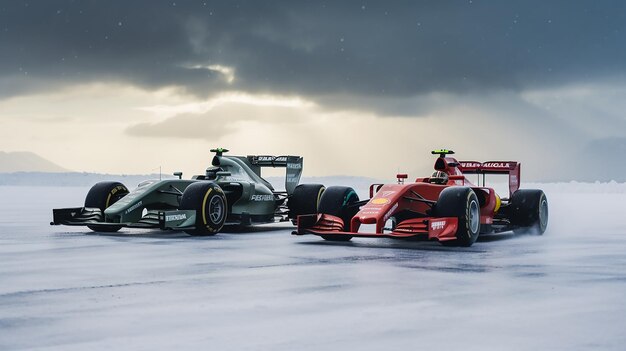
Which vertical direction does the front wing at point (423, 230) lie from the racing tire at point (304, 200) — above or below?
below

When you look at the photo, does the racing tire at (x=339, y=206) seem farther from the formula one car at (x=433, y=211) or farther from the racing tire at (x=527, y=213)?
the racing tire at (x=527, y=213)

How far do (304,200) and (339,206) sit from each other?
3993 mm

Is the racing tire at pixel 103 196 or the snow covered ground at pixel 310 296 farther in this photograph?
the racing tire at pixel 103 196

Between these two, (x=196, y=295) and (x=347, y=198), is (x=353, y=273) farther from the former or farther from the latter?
(x=347, y=198)

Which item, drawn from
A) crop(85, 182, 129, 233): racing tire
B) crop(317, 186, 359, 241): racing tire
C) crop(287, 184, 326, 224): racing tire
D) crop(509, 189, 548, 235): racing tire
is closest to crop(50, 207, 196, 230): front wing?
crop(85, 182, 129, 233): racing tire

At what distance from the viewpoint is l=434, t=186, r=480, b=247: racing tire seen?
13.9 m

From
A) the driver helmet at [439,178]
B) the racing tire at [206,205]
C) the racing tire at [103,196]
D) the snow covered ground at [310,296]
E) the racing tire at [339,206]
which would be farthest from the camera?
the racing tire at [103,196]

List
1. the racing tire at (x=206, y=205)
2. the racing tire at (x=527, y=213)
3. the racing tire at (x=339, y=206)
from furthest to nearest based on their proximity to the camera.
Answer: the racing tire at (x=527, y=213)
the racing tire at (x=206, y=205)
the racing tire at (x=339, y=206)

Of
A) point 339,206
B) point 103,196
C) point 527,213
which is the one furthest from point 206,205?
point 527,213

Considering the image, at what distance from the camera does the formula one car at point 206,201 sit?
16.6 metres

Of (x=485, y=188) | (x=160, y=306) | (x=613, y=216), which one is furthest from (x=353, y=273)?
(x=613, y=216)

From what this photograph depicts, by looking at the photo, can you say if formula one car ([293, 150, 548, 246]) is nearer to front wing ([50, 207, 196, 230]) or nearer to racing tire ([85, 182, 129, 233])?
front wing ([50, 207, 196, 230])

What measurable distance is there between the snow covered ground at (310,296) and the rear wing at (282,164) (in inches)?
224

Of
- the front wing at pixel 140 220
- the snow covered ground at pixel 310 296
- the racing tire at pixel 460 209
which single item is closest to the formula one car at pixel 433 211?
the racing tire at pixel 460 209
